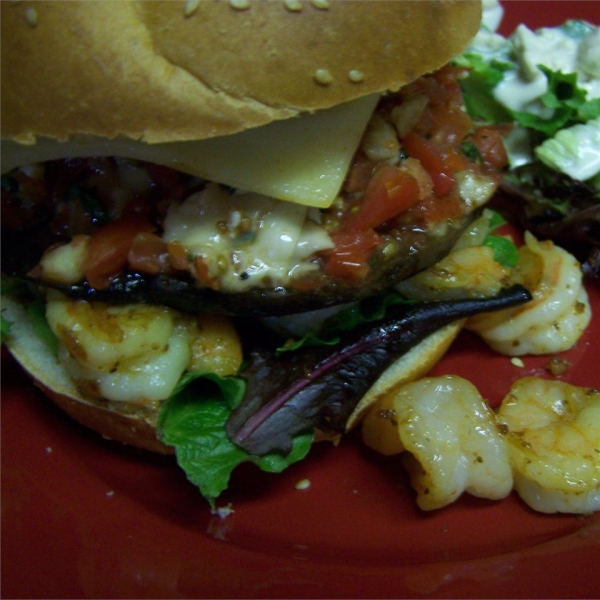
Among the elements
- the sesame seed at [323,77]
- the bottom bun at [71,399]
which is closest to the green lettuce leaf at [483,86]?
the sesame seed at [323,77]

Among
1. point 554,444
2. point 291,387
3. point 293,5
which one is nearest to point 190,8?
point 293,5

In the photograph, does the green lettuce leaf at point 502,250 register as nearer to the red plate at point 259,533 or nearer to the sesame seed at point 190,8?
the red plate at point 259,533

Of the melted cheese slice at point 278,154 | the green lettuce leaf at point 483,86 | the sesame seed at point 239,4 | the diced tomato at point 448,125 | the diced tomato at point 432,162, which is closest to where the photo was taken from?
the sesame seed at point 239,4

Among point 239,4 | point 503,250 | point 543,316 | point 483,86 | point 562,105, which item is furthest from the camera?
point 483,86

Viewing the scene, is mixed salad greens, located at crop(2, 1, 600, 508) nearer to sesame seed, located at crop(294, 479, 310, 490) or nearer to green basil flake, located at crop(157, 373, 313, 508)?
green basil flake, located at crop(157, 373, 313, 508)

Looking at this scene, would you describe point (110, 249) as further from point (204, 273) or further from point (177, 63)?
point (177, 63)

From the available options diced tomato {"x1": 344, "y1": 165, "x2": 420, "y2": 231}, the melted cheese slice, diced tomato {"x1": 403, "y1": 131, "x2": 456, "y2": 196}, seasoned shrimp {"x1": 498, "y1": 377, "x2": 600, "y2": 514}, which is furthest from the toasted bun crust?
seasoned shrimp {"x1": 498, "y1": 377, "x2": 600, "y2": 514}
